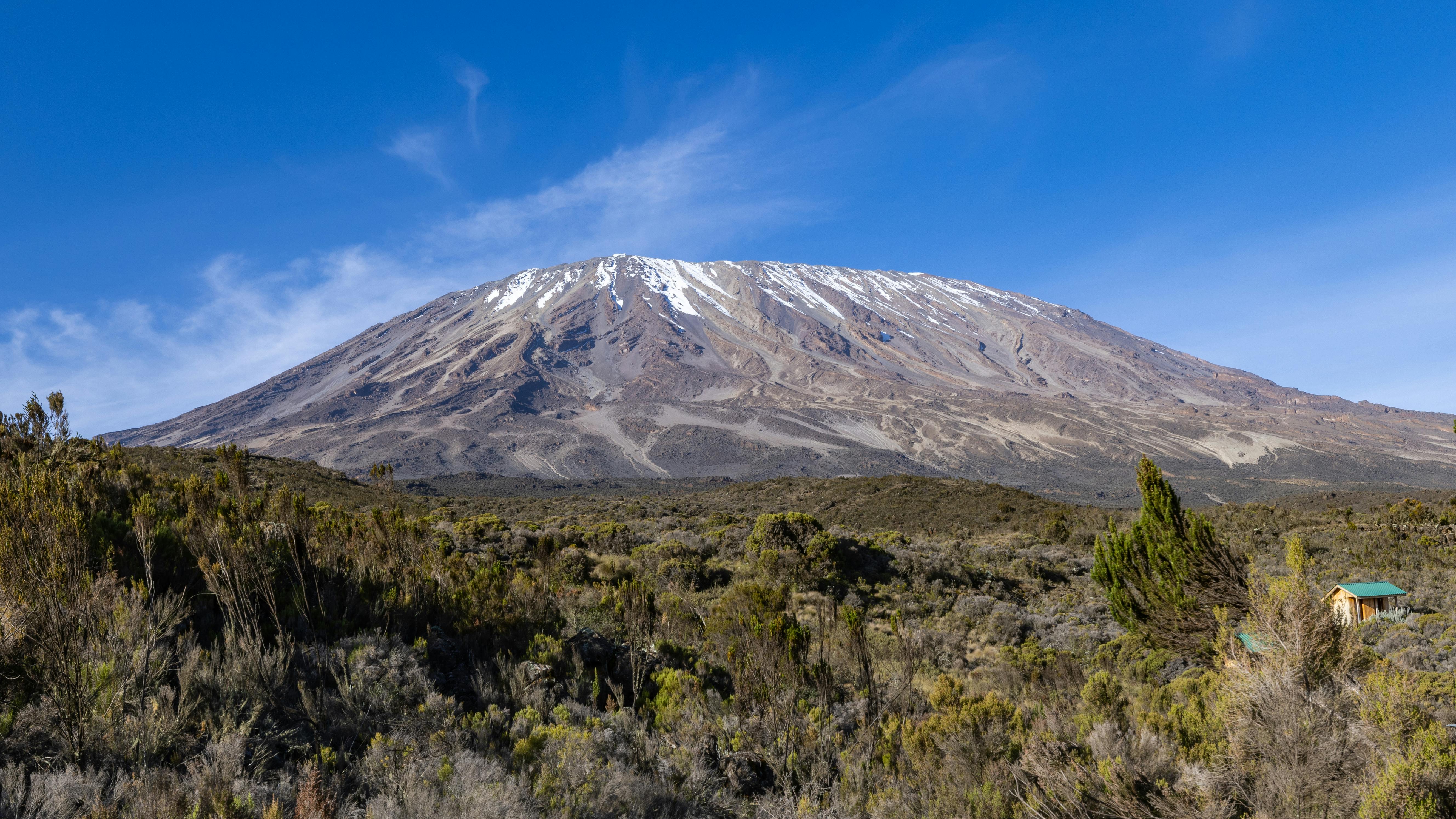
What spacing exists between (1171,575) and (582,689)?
8.71 meters

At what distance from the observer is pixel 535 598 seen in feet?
22.5

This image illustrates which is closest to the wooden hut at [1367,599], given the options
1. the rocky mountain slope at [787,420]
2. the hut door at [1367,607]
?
the hut door at [1367,607]

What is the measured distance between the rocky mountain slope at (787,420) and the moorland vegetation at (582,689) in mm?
75410

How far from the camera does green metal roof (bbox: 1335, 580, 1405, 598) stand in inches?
435

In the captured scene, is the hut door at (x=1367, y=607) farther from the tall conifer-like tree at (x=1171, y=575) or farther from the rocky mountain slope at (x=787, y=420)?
the rocky mountain slope at (x=787, y=420)

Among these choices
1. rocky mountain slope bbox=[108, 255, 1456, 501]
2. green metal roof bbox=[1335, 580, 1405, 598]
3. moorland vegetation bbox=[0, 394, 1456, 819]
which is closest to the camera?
moorland vegetation bbox=[0, 394, 1456, 819]

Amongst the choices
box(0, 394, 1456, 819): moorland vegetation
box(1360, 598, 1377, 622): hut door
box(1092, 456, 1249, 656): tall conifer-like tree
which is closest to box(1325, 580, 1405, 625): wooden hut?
box(1360, 598, 1377, 622): hut door

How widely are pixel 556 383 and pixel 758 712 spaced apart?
169m

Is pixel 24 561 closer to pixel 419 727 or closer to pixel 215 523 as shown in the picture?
pixel 215 523

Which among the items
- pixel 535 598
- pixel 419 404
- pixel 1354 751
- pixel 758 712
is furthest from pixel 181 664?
pixel 419 404

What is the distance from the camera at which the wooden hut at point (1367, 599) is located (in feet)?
36.3

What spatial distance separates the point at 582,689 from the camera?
5480 millimetres

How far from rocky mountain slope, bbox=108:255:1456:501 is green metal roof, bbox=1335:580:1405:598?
217ft

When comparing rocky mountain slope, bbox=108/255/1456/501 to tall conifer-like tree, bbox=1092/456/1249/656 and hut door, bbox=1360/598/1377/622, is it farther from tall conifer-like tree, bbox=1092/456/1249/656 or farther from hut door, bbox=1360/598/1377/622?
tall conifer-like tree, bbox=1092/456/1249/656
